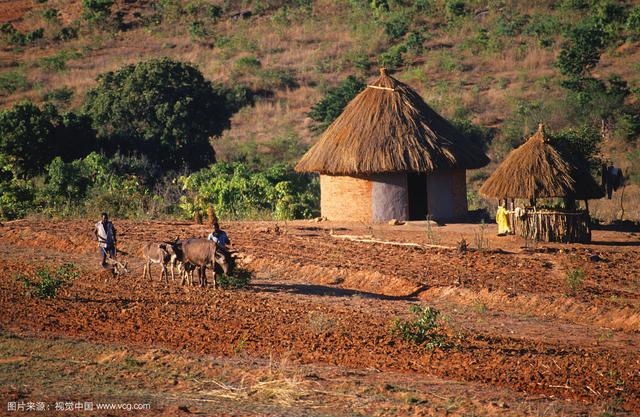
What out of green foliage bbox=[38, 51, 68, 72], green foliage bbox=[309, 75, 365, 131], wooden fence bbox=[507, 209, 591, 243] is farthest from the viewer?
green foliage bbox=[38, 51, 68, 72]

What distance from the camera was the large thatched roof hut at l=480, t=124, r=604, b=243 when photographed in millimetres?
18656

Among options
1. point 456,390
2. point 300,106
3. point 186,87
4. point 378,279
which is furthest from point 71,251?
point 300,106

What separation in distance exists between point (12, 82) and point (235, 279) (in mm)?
30615

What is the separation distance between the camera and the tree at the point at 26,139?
26906mm

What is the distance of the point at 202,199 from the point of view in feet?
80.2

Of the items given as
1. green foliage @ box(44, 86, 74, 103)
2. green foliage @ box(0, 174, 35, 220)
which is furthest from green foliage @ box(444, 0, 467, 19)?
green foliage @ box(0, 174, 35, 220)

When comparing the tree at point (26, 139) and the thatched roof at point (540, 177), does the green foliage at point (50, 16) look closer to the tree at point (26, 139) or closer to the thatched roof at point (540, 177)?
the tree at point (26, 139)

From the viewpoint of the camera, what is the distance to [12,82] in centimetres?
4253

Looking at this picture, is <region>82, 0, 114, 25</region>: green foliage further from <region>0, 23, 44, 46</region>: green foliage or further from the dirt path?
the dirt path

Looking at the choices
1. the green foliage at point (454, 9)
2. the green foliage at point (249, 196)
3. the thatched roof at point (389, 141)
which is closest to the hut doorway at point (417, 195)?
the thatched roof at point (389, 141)

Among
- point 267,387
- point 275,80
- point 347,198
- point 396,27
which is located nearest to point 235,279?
point 267,387

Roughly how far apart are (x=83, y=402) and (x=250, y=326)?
3604mm

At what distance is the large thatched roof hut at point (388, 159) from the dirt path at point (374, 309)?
80.7 inches

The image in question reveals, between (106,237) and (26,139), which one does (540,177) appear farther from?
(26,139)
